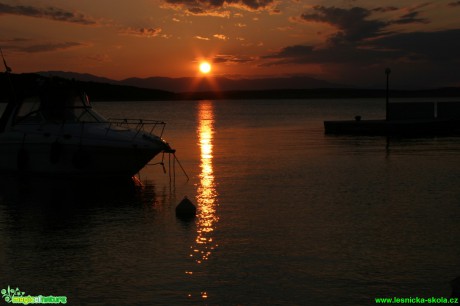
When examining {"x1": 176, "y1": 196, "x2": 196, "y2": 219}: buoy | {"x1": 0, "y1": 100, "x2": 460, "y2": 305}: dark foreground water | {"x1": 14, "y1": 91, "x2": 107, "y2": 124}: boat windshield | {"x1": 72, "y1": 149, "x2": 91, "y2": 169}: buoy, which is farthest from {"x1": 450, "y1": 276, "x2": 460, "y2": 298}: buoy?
{"x1": 14, "y1": 91, "x2": 107, "y2": 124}: boat windshield

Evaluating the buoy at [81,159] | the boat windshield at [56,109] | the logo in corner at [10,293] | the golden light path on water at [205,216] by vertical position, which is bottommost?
the logo in corner at [10,293]

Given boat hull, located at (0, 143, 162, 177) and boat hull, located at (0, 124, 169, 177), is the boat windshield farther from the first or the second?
boat hull, located at (0, 143, 162, 177)

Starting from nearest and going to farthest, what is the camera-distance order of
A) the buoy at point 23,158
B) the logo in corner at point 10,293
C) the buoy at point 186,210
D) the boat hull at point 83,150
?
the logo in corner at point 10,293 < the buoy at point 186,210 < the boat hull at point 83,150 < the buoy at point 23,158

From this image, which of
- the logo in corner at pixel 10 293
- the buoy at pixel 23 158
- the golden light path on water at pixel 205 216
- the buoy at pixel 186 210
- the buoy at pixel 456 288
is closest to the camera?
the buoy at pixel 456 288

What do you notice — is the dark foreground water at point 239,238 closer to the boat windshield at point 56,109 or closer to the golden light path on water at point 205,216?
the golden light path on water at point 205,216

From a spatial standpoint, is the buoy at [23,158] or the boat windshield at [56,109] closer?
the buoy at [23,158]

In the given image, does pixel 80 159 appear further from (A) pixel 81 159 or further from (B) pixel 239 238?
(B) pixel 239 238

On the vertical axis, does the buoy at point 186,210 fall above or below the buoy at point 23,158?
below

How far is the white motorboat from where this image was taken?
72.0 ft

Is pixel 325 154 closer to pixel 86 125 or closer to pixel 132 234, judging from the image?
pixel 86 125

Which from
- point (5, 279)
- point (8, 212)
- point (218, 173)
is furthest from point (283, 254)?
point (218, 173)

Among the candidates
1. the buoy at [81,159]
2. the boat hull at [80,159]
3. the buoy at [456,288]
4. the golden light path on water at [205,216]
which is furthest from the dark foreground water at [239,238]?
the buoy at [456,288]

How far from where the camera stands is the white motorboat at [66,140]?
72.0 ft

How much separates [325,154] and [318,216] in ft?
56.0
